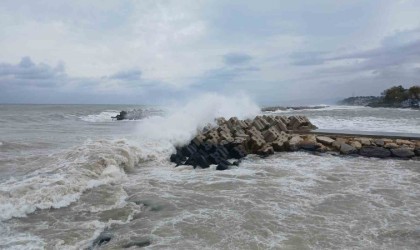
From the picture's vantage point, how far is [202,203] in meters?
7.02

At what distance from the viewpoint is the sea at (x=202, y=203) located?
5262mm

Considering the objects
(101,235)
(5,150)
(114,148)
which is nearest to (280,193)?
(101,235)

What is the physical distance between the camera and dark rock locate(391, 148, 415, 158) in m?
12.2

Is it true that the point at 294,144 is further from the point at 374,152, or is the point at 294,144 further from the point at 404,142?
the point at 404,142

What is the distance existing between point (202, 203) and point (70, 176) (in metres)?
3.37

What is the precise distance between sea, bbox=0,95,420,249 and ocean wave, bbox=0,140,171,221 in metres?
0.03

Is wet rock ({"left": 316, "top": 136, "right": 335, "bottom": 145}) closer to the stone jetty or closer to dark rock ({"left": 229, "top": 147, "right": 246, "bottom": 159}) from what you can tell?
the stone jetty

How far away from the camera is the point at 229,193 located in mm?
7738

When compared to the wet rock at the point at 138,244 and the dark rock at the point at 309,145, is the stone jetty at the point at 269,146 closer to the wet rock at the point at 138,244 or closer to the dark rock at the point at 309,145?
the dark rock at the point at 309,145

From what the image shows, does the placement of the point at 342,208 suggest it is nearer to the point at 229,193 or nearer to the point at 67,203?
the point at 229,193

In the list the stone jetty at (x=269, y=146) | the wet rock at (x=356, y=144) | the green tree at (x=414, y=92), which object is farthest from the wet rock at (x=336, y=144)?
the green tree at (x=414, y=92)

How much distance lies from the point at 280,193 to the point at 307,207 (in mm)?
1002

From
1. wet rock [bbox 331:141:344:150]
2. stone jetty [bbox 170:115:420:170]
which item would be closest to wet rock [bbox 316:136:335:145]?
stone jetty [bbox 170:115:420:170]

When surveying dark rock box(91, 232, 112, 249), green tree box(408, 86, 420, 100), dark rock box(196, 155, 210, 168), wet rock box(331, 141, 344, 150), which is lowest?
dark rock box(91, 232, 112, 249)
